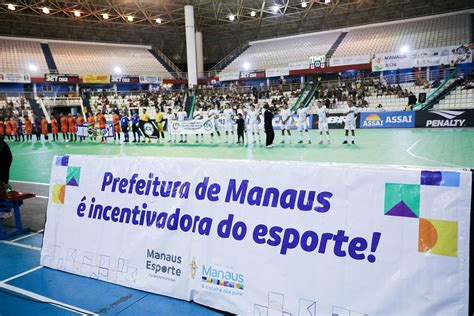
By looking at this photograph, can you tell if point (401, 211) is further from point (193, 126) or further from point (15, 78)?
point (15, 78)

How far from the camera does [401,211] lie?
8.75ft

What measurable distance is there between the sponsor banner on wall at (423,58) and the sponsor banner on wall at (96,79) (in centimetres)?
2996

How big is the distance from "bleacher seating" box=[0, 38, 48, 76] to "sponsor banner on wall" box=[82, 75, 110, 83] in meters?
4.53

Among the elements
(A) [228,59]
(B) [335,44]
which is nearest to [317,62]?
(B) [335,44]

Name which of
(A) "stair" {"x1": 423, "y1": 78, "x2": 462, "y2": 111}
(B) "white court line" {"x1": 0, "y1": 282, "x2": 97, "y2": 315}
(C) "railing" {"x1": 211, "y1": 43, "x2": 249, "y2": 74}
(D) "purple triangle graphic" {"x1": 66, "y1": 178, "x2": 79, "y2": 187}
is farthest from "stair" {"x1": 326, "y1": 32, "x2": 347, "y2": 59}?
(B) "white court line" {"x1": 0, "y1": 282, "x2": 97, "y2": 315}

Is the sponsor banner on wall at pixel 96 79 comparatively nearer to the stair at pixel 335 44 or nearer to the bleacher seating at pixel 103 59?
the bleacher seating at pixel 103 59

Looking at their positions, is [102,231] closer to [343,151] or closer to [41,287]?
[41,287]

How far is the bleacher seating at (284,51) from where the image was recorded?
42.1 metres

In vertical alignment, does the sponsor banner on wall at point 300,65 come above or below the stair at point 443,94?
above

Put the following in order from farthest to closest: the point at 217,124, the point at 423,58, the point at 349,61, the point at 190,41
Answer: the point at 190,41
the point at 349,61
the point at 423,58
the point at 217,124

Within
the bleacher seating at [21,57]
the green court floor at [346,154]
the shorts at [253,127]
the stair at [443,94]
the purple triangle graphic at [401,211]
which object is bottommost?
the green court floor at [346,154]

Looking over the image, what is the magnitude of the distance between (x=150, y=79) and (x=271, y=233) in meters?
42.8

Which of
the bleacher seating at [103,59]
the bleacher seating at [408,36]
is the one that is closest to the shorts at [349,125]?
the bleacher seating at [408,36]

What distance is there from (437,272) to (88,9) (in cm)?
4498
